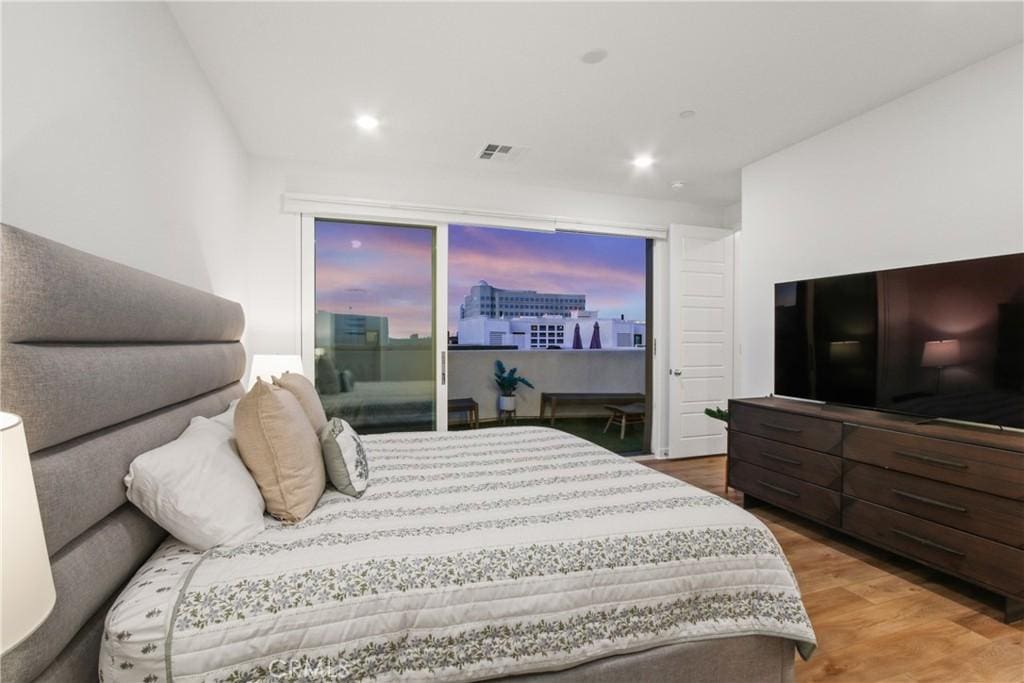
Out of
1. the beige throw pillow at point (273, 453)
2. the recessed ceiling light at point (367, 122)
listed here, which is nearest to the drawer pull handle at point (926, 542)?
the beige throw pillow at point (273, 453)

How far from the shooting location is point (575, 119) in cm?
303

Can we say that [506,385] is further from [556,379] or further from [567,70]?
[567,70]

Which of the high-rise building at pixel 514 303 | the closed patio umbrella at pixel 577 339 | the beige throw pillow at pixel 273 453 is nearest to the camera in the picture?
the beige throw pillow at pixel 273 453

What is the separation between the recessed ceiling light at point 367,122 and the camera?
117 inches

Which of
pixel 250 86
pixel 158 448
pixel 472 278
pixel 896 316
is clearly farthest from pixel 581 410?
pixel 158 448

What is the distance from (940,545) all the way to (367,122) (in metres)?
3.94

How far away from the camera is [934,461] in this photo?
2182 mm

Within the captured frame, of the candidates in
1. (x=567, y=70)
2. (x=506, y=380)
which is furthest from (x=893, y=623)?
(x=506, y=380)

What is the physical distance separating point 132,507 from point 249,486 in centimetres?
28

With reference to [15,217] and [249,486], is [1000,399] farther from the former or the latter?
[15,217]

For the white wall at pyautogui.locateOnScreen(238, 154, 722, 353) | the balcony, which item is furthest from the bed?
the balcony

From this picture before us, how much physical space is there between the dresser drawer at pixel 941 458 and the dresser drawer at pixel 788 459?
15 cm

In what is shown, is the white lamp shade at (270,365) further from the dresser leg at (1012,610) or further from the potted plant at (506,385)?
the dresser leg at (1012,610)

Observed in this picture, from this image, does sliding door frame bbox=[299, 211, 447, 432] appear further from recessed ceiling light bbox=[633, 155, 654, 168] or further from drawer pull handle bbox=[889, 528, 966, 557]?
drawer pull handle bbox=[889, 528, 966, 557]
